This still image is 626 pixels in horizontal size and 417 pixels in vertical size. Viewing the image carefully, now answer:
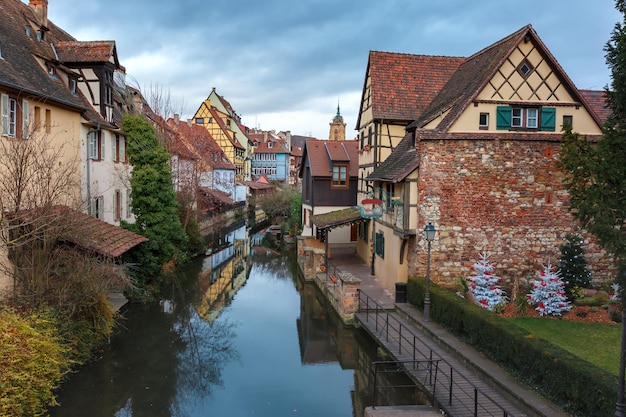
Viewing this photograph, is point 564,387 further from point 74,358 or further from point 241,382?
point 74,358

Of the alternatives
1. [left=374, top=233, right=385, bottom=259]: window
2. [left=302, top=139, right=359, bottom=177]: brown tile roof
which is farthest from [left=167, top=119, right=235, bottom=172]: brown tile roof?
[left=374, top=233, right=385, bottom=259]: window

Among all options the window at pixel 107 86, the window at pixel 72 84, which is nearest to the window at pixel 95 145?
the window at pixel 107 86

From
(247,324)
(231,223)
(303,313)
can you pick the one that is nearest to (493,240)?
(303,313)

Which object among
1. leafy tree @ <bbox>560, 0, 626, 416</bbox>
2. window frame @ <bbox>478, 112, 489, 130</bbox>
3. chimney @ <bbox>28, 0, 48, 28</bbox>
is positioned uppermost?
chimney @ <bbox>28, 0, 48, 28</bbox>

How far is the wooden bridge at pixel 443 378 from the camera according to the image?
9570 mm

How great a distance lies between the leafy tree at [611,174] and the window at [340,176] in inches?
910

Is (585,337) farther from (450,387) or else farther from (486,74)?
(486,74)

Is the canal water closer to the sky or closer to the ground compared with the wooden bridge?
closer to the ground

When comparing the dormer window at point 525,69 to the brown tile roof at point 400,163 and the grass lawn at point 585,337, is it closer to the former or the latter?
the brown tile roof at point 400,163

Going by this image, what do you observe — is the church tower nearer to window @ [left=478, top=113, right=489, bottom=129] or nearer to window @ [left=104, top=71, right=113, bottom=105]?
window @ [left=104, top=71, right=113, bottom=105]

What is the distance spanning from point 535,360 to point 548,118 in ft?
32.8

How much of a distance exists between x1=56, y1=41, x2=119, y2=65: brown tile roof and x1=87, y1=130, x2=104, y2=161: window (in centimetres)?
304

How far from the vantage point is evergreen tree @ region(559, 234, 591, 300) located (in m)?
16.2

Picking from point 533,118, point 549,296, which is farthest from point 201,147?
point 549,296
